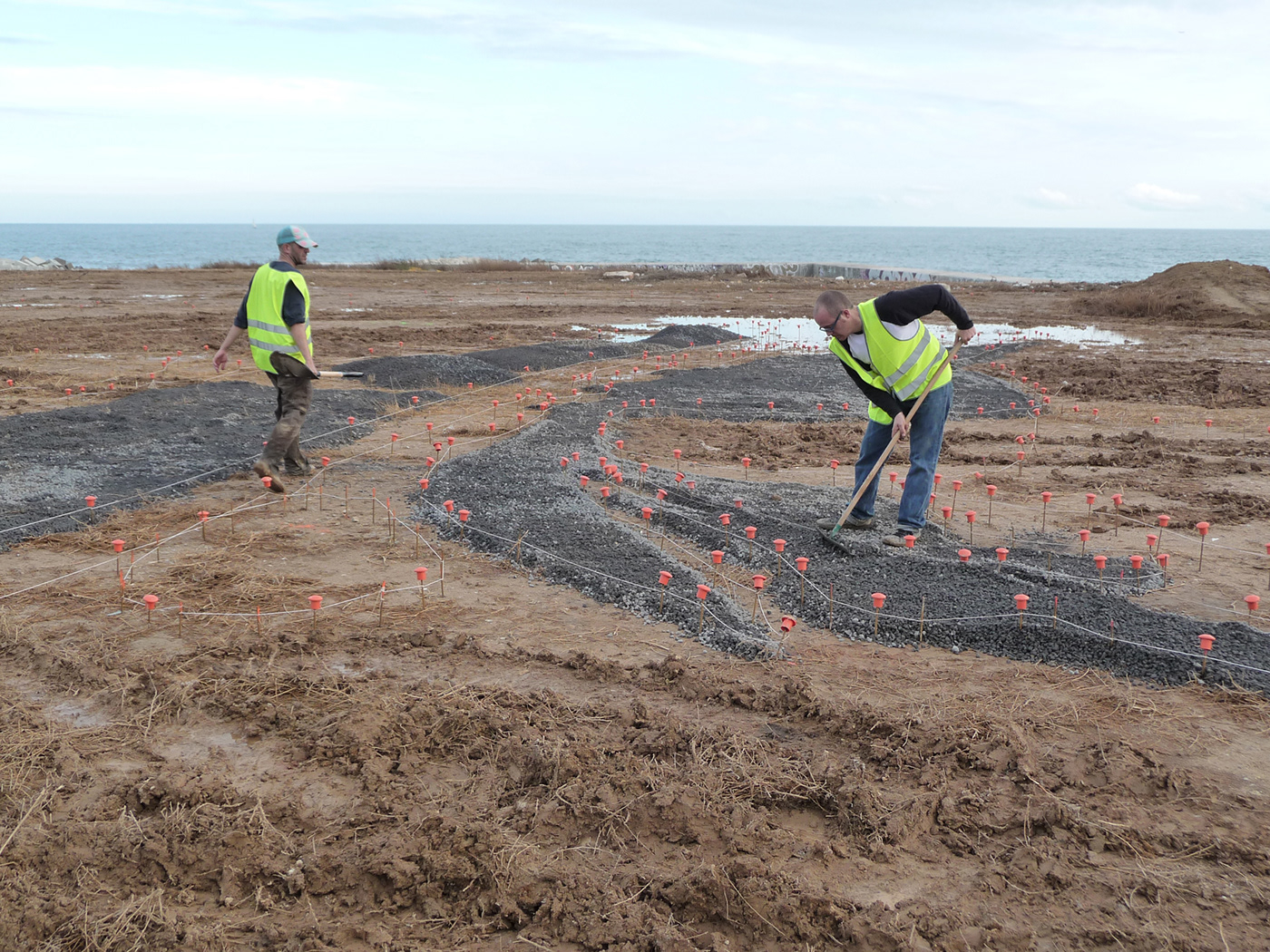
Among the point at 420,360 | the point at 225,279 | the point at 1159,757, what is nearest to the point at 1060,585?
the point at 1159,757

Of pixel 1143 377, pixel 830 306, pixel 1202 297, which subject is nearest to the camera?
pixel 830 306

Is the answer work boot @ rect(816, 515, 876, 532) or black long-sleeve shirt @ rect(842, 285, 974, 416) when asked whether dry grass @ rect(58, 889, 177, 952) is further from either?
black long-sleeve shirt @ rect(842, 285, 974, 416)

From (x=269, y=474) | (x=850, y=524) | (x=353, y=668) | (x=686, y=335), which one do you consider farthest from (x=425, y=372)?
(x=353, y=668)

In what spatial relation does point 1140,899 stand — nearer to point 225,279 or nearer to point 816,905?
point 816,905

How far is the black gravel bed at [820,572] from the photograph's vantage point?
15.5ft

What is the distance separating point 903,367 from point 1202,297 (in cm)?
2213

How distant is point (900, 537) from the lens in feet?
20.7

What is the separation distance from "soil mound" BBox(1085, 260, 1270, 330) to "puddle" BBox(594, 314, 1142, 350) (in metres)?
3.08

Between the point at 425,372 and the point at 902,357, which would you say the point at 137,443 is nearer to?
the point at 425,372

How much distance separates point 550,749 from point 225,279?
33.4m

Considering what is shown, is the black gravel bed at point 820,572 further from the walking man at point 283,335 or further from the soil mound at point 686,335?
the soil mound at point 686,335

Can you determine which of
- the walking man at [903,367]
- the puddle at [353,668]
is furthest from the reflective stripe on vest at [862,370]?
the puddle at [353,668]

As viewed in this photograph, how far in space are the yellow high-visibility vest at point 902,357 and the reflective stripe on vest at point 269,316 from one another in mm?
4262

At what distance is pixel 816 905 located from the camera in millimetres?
2824
